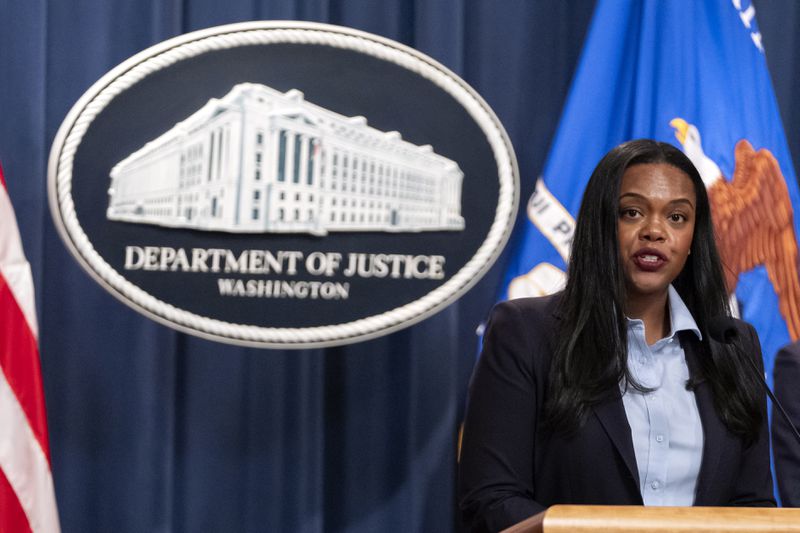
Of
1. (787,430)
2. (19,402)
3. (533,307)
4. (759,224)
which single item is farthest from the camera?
(759,224)

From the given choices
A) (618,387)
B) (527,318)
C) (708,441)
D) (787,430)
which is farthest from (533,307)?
(787,430)

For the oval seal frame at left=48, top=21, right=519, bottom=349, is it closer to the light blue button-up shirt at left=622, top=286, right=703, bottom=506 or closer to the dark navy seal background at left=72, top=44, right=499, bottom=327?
the dark navy seal background at left=72, top=44, right=499, bottom=327

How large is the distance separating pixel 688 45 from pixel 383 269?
95cm

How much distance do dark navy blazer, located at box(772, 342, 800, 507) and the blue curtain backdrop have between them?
0.88 metres

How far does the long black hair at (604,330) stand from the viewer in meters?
1.37

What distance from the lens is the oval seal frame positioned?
1847 millimetres

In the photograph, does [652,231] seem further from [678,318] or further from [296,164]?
[296,164]

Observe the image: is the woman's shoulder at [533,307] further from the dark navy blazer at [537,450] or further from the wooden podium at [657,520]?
the wooden podium at [657,520]

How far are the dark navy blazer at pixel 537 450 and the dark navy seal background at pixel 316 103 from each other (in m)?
0.50

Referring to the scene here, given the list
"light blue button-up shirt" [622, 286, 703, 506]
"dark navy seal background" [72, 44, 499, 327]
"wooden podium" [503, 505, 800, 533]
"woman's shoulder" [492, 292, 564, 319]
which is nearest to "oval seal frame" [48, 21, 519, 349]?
"dark navy seal background" [72, 44, 499, 327]

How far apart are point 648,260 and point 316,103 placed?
795 millimetres

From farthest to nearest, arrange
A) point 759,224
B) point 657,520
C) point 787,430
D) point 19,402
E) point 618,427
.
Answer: point 759,224
point 19,402
point 787,430
point 618,427
point 657,520

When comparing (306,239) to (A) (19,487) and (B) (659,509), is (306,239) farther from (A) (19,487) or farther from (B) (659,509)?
(B) (659,509)

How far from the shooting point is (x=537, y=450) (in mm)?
1385
